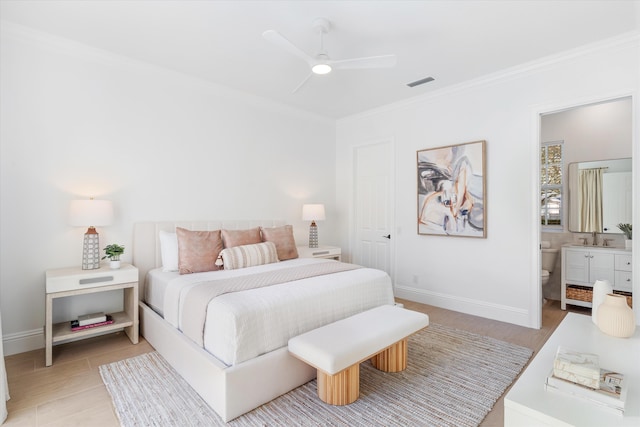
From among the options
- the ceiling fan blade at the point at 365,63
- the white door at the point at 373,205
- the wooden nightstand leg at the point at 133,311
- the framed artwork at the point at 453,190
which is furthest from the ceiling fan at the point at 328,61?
the wooden nightstand leg at the point at 133,311

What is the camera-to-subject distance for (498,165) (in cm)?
357

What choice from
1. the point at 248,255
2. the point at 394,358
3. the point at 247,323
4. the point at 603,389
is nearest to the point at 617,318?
the point at 603,389

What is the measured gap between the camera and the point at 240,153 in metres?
4.16

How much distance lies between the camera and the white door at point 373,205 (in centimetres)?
469

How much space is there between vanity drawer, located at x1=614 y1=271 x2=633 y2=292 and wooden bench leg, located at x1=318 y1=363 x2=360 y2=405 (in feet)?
11.9

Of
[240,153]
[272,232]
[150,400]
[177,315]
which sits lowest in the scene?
[150,400]

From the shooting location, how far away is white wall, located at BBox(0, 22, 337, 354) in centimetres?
269

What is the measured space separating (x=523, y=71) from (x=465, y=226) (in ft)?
5.76

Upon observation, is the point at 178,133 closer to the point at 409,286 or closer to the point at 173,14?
the point at 173,14

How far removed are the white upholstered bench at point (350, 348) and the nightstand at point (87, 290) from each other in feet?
5.75

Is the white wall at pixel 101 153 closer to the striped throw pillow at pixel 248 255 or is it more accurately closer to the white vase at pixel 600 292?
the striped throw pillow at pixel 248 255

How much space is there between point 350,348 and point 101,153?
296 cm

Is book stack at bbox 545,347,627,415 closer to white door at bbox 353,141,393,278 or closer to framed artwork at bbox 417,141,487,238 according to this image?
framed artwork at bbox 417,141,487,238

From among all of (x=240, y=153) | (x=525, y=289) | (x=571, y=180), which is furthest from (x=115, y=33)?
(x=571, y=180)
